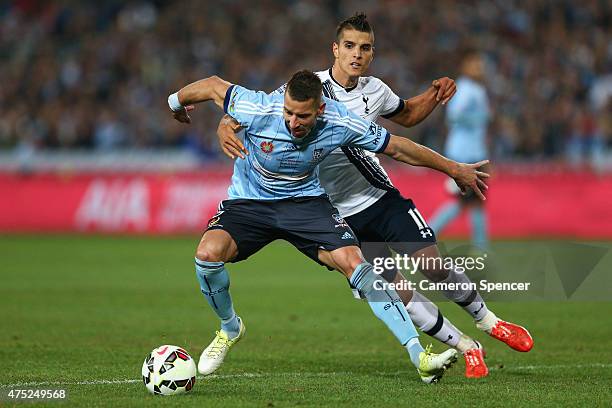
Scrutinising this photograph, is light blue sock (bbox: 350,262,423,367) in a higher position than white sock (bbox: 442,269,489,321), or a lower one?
higher

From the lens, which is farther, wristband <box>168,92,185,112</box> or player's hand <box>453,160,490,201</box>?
wristband <box>168,92,185,112</box>

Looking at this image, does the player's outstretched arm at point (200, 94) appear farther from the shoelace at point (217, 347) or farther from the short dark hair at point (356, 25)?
the shoelace at point (217, 347)

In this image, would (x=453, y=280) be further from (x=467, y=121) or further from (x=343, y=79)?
(x=467, y=121)

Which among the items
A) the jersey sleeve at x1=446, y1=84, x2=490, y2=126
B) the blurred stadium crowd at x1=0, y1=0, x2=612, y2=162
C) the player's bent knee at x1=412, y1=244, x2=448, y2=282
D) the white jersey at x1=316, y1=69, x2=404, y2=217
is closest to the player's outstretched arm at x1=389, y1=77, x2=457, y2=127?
the white jersey at x1=316, y1=69, x2=404, y2=217

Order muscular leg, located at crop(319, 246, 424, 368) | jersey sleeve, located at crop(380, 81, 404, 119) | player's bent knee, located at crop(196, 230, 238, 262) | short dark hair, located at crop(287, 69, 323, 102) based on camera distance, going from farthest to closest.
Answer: jersey sleeve, located at crop(380, 81, 404, 119)
player's bent knee, located at crop(196, 230, 238, 262)
muscular leg, located at crop(319, 246, 424, 368)
short dark hair, located at crop(287, 69, 323, 102)

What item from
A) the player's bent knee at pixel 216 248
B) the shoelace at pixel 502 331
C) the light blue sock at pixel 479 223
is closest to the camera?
the player's bent knee at pixel 216 248

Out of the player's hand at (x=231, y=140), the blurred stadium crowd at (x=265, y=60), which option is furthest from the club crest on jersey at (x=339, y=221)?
the blurred stadium crowd at (x=265, y=60)

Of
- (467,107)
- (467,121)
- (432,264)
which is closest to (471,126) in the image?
(467,121)

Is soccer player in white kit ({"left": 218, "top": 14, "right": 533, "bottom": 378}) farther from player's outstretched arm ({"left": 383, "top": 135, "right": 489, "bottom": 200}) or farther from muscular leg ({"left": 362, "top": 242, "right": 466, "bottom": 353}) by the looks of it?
player's outstretched arm ({"left": 383, "top": 135, "right": 489, "bottom": 200})

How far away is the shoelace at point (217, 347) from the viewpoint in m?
7.10

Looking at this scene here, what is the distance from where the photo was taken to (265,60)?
24.2 m

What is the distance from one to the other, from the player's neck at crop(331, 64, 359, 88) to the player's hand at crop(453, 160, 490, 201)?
3.95 ft

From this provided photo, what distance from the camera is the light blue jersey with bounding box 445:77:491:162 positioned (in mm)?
13805

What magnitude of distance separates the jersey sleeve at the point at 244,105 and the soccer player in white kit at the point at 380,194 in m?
0.71
